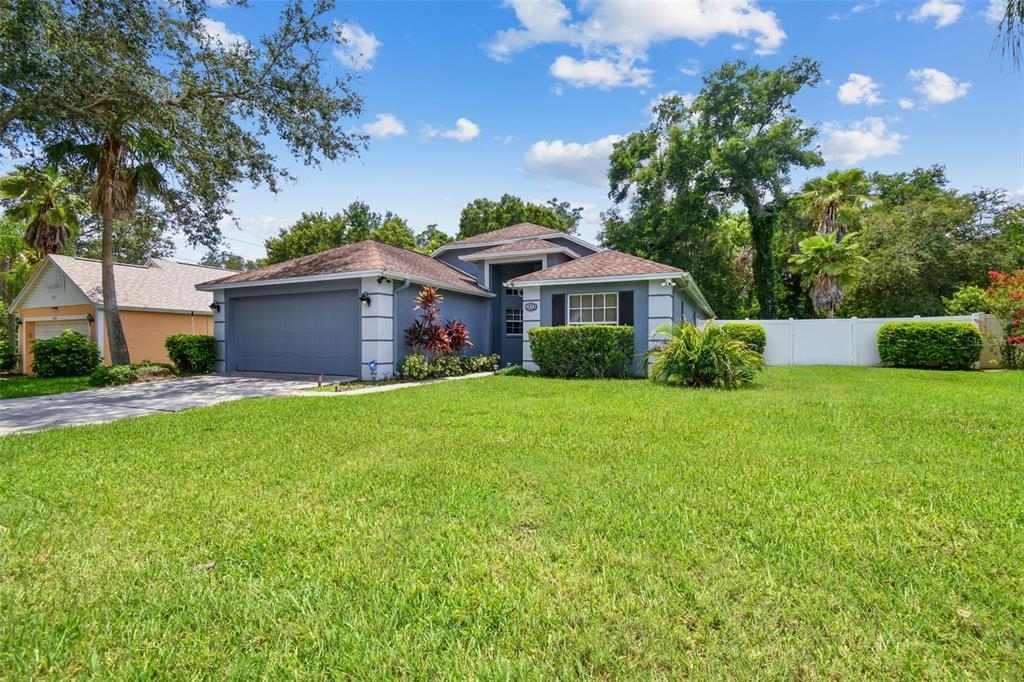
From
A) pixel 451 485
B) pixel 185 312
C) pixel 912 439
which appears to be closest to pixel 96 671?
pixel 451 485

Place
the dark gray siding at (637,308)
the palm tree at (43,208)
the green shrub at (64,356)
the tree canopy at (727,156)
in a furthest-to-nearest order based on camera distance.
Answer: the tree canopy at (727,156)
the palm tree at (43,208)
the green shrub at (64,356)
the dark gray siding at (637,308)

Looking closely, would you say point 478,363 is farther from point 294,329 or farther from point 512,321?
point 294,329

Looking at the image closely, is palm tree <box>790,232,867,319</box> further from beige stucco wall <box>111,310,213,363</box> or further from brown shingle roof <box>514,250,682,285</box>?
beige stucco wall <box>111,310,213,363</box>

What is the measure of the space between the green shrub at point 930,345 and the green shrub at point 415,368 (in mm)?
13643

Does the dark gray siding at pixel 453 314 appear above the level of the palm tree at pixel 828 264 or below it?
below

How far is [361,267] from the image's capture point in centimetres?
1187

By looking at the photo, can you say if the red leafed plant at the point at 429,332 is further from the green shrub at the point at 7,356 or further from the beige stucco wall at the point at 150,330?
the green shrub at the point at 7,356

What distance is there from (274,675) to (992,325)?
1932 centimetres

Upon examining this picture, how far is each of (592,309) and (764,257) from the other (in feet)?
50.4

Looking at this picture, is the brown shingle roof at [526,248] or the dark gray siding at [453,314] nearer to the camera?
the dark gray siding at [453,314]

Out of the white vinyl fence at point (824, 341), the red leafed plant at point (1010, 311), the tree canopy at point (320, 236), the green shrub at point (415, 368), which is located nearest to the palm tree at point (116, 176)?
the green shrub at point (415, 368)

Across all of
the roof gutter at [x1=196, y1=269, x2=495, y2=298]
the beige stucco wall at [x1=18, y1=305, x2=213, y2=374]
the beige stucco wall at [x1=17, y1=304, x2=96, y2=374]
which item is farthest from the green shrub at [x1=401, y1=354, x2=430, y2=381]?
the beige stucco wall at [x1=17, y1=304, x2=96, y2=374]

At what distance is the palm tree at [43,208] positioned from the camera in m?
15.5

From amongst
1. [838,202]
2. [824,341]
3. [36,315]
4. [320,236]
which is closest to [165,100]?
[36,315]
